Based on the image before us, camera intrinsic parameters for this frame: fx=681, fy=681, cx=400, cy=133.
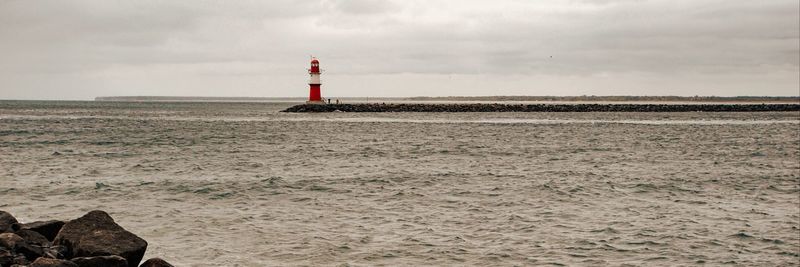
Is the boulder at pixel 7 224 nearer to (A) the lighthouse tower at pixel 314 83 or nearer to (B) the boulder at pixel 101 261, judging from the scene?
(B) the boulder at pixel 101 261

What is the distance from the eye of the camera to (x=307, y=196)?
729 inches

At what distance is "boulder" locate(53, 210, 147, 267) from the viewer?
360 inches

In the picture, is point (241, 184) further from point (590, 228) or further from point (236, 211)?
point (590, 228)

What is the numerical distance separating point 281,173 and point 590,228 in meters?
12.9

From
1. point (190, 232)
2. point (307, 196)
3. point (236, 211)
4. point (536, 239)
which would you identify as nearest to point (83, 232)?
point (190, 232)

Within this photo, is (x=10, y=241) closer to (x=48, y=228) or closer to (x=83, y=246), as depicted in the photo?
(x=83, y=246)

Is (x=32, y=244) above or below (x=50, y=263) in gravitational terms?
below

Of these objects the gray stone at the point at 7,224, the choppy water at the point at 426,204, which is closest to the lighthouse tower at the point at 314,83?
the choppy water at the point at 426,204

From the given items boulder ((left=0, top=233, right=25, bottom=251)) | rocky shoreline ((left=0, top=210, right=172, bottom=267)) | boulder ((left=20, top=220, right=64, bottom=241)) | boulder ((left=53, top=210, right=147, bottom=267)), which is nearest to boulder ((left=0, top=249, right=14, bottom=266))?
rocky shoreline ((left=0, top=210, right=172, bottom=267))

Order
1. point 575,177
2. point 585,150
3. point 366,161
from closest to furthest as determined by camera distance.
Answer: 1. point 575,177
2. point 366,161
3. point 585,150

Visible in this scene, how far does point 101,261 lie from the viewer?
8.50 m

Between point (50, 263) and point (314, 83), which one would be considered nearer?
point (50, 263)

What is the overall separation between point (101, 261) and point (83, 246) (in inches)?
35.0

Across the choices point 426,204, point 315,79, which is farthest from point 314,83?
point 426,204
